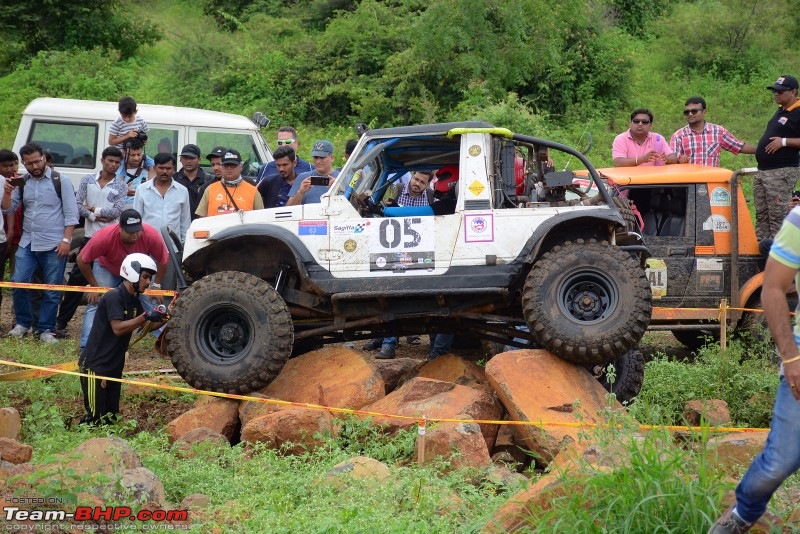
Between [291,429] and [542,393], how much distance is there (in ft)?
6.00

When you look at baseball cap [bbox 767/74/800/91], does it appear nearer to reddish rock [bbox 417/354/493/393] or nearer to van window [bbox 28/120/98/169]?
reddish rock [bbox 417/354/493/393]

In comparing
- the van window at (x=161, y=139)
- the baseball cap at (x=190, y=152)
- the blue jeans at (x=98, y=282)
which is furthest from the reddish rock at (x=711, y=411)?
the van window at (x=161, y=139)

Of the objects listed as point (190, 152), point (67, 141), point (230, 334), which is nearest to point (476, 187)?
point (230, 334)

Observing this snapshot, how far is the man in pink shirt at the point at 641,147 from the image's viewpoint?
11.1 m

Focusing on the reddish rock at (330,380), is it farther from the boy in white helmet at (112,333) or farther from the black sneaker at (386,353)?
the black sneaker at (386,353)

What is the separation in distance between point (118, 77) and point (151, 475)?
1710cm

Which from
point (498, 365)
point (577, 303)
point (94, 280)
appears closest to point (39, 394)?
point (94, 280)

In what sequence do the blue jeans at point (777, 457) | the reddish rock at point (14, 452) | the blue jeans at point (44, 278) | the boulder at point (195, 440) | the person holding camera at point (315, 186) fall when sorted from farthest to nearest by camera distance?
the blue jeans at point (44, 278) → the person holding camera at point (315, 186) → the boulder at point (195, 440) → the reddish rock at point (14, 452) → the blue jeans at point (777, 457)

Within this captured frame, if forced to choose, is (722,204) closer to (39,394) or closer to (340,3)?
(39,394)

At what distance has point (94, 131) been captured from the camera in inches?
507

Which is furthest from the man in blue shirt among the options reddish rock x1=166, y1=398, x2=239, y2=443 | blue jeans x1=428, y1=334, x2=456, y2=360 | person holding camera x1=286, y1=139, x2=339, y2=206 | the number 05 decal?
the number 05 decal

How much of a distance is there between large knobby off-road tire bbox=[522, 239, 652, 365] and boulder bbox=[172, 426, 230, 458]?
2.45 metres

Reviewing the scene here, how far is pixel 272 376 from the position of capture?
8.31 m

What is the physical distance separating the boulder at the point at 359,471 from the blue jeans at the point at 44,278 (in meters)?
5.75
